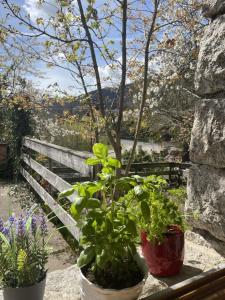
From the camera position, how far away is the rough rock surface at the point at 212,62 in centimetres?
195

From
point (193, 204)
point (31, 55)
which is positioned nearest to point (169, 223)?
point (193, 204)

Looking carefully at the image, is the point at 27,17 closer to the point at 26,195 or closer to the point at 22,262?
the point at 22,262

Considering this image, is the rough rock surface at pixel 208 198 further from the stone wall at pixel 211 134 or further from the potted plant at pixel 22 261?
the potted plant at pixel 22 261

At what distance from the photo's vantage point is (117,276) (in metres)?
1.51

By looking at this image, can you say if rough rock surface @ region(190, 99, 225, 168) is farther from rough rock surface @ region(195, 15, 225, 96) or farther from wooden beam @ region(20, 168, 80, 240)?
wooden beam @ region(20, 168, 80, 240)

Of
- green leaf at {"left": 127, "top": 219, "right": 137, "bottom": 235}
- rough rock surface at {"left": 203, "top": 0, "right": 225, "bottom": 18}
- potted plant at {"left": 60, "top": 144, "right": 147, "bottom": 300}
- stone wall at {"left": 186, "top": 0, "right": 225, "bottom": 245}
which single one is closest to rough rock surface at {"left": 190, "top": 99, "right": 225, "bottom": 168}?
stone wall at {"left": 186, "top": 0, "right": 225, "bottom": 245}

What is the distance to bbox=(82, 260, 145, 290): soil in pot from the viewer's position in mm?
1489

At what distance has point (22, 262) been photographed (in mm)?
1512

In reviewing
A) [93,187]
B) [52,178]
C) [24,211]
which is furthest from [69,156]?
[93,187]

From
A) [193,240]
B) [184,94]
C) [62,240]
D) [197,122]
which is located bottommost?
[62,240]

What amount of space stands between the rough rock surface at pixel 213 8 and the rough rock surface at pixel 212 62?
0.04 m

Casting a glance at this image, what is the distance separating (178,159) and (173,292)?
10.3 meters

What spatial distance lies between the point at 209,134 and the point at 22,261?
3.82 ft

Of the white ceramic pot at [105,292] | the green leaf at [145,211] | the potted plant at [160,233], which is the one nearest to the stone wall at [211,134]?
the potted plant at [160,233]
